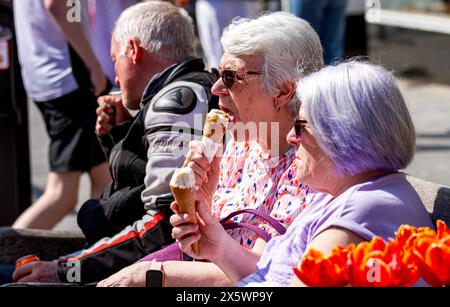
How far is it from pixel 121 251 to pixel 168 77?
0.63 m

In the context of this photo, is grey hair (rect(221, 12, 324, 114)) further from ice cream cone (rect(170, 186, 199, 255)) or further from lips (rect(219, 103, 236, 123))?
ice cream cone (rect(170, 186, 199, 255))

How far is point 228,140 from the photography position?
3.28 metres

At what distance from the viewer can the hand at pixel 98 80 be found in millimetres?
4730

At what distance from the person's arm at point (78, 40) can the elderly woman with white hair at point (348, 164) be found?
2.36m

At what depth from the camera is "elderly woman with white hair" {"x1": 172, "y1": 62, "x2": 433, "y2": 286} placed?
2250mm

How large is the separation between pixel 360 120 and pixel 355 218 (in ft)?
0.81

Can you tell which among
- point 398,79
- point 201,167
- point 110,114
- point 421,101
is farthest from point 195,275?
point 421,101

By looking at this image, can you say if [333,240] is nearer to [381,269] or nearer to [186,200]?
[381,269]

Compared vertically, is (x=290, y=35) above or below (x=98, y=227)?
above

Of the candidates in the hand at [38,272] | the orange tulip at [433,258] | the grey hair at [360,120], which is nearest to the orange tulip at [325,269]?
the orange tulip at [433,258]

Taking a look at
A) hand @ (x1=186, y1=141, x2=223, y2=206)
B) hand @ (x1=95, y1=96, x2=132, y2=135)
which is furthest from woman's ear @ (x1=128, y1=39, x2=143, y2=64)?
hand @ (x1=186, y1=141, x2=223, y2=206)

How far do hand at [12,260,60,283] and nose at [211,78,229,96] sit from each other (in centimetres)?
85
